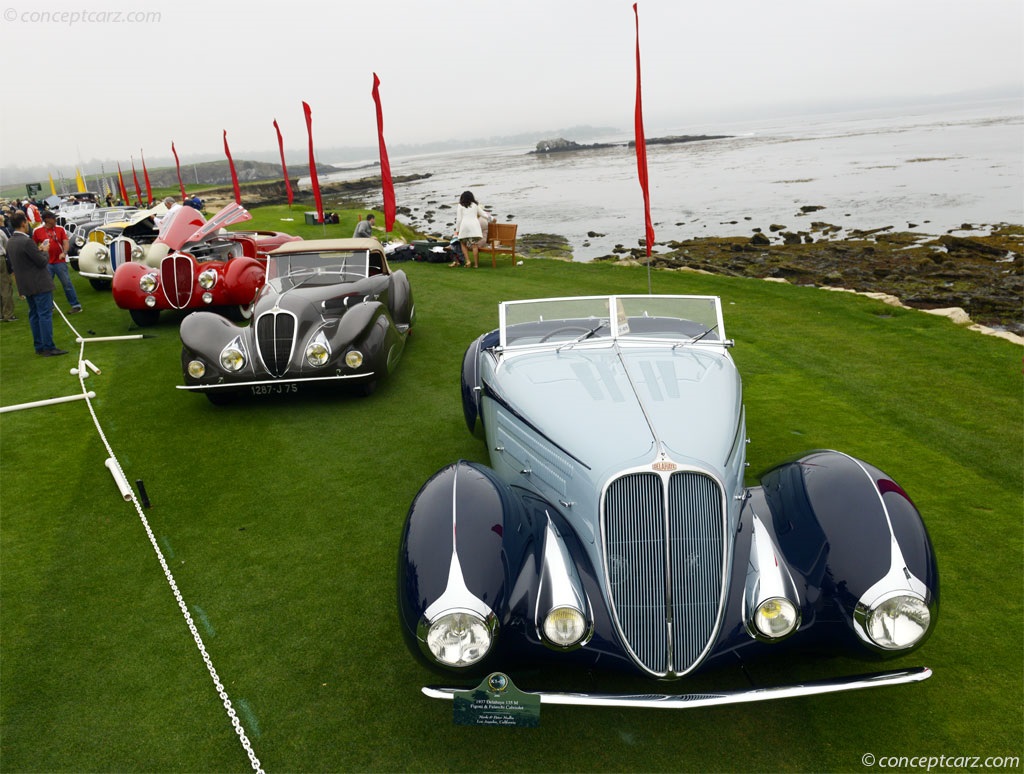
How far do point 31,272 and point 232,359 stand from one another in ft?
13.8

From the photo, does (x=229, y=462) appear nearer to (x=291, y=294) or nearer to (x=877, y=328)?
(x=291, y=294)

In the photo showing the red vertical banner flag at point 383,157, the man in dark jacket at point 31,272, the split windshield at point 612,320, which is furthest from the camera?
the red vertical banner flag at point 383,157

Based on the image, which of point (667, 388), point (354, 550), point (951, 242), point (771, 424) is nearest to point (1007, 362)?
point (771, 424)

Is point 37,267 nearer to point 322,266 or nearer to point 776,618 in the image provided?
point 322,266

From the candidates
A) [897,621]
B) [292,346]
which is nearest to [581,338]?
[897,621]

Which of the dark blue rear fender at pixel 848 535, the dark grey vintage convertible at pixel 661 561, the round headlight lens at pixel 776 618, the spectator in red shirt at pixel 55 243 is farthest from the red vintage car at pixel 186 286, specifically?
the round headlight lens at pixel 776 618

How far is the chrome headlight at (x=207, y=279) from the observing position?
11031 mm

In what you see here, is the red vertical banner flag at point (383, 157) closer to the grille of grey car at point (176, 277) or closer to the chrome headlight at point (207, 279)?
the chrome headlight at point (207, 279)

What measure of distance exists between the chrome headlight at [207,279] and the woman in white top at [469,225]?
21.1ft

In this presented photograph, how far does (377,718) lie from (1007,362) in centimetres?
841

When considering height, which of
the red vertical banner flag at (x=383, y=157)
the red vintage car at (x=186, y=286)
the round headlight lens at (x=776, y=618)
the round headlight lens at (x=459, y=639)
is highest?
the red vertical banner flag at (x=383, y=157)

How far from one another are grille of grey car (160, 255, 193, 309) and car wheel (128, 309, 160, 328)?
1.79 ft

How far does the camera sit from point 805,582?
3.21 m

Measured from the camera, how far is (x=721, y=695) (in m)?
2.84
